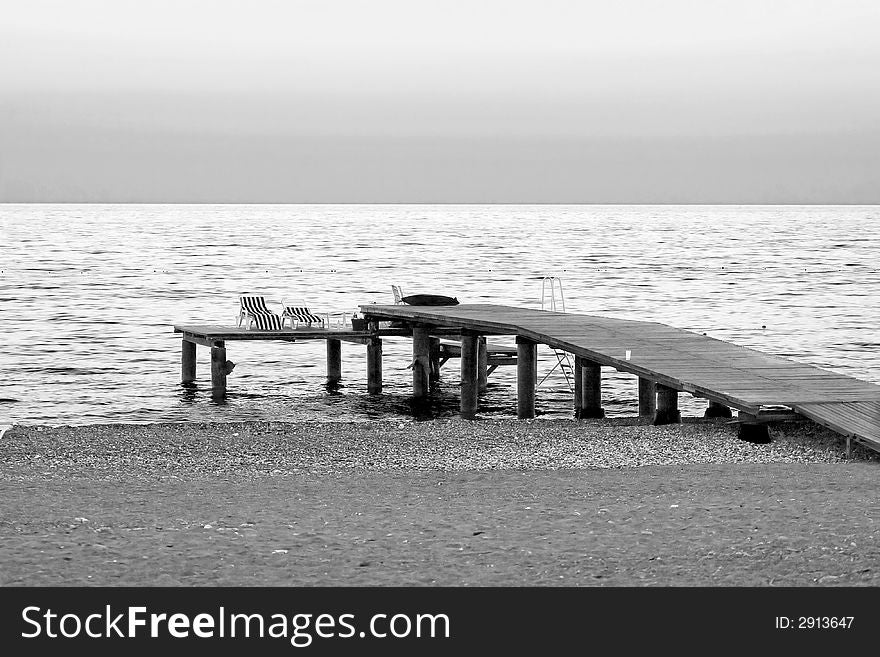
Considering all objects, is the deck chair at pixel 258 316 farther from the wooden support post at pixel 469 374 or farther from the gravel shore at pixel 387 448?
the gravel shore at pixel 387 448

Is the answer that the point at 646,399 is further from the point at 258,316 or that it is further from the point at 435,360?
the point at 258,316

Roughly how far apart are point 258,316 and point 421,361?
3918 millimetres

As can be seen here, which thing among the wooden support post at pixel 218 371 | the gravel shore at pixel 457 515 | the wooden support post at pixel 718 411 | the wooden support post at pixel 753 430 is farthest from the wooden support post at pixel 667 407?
the wooden support post at pixel 218 371

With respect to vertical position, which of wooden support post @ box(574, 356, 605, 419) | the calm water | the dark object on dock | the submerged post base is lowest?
the calm water

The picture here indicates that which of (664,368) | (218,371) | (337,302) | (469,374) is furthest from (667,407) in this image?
(337,302)

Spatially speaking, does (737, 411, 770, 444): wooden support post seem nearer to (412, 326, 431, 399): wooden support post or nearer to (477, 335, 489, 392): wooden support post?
(477, 335, 489, 392): wooden support post

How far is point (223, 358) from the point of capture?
93.4ft

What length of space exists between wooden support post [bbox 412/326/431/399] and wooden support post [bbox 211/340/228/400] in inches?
176

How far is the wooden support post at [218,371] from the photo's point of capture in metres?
28.4

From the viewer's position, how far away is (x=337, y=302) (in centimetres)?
6225

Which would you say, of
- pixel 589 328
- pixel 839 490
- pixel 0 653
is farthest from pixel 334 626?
pixel 589 328

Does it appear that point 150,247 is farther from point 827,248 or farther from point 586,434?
point 586,434


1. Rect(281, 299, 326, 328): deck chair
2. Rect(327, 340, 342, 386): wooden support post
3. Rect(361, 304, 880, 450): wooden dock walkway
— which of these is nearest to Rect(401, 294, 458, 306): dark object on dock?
Rect(361, 304, 880, 450): wooden dock walkway

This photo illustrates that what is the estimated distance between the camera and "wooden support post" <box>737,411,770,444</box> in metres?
15.4
